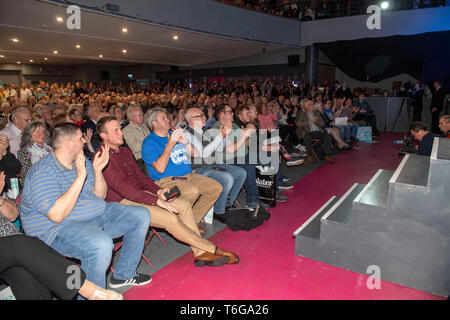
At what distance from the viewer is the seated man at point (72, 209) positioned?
5.99 feet

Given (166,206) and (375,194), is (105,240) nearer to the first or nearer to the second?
(166,206)

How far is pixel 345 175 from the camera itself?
5.16m

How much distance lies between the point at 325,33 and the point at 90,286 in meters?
12.6

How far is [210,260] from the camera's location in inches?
98.9

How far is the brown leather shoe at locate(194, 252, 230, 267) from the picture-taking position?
2504 millimetres

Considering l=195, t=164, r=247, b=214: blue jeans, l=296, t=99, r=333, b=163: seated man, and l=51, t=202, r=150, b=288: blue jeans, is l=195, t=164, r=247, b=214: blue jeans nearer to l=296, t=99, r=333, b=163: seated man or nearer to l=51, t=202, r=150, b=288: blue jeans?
l=51, t=202, r=150, b=288: blue jeans

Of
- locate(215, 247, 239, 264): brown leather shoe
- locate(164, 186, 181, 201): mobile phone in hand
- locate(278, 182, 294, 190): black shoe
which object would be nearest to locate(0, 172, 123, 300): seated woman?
locate(164, 186, 181, 201): mobile phone in hand

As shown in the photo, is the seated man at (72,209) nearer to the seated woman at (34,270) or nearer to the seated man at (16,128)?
the seated woman at (34,270)

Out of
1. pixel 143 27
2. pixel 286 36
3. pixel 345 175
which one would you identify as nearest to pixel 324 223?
pixel 345 175

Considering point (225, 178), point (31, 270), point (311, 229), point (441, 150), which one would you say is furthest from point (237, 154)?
point (31, 270)

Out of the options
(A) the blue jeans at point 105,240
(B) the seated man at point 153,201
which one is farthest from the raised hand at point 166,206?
(A) the blue jeans at point 105,240

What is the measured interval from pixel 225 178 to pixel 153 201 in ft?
3.51

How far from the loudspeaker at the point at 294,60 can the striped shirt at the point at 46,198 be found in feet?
41.9

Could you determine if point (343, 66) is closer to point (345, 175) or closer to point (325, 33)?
point (325, 33)
